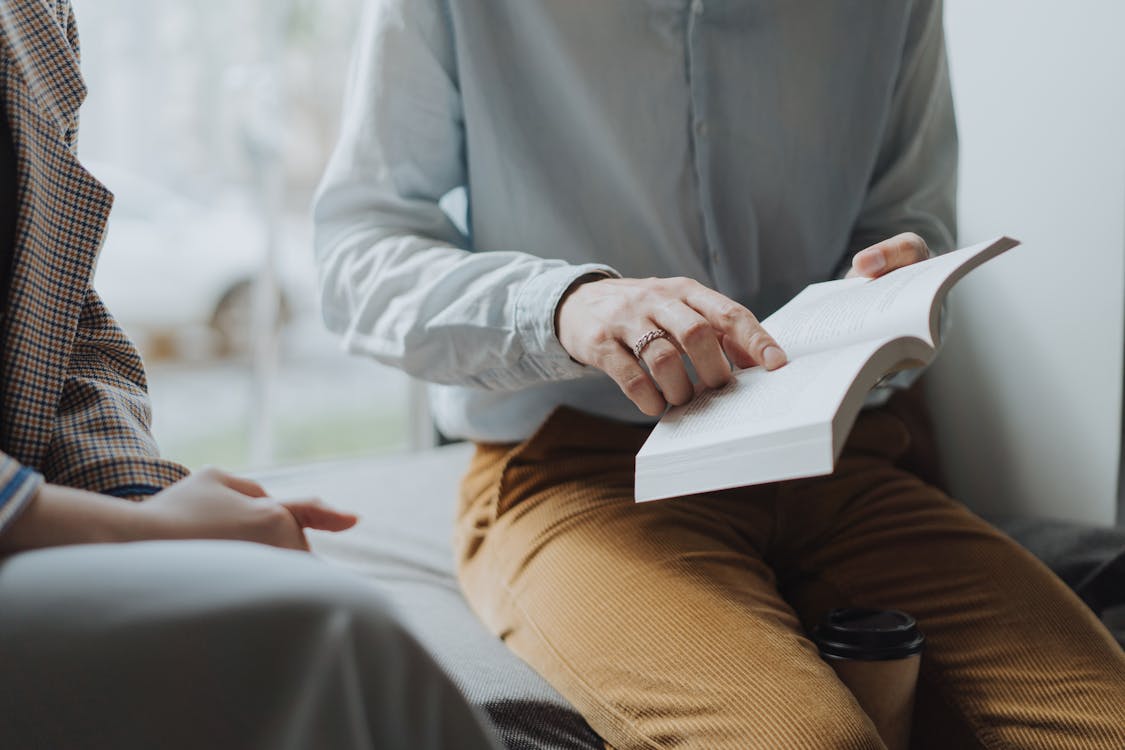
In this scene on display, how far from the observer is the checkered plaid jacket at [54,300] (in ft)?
2.11

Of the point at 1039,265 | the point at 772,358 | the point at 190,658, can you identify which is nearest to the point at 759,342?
the point at 772,358

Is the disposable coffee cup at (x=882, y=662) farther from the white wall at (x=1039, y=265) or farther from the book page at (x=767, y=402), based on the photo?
the white wall at (x=1039, y=265)

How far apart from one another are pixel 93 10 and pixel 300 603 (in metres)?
2.60

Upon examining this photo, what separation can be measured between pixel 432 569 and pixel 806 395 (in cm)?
71

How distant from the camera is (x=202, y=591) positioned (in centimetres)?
Result: 43

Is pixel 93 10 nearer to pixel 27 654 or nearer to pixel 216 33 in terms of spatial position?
pixel 216 33

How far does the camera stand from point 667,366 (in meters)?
0.69

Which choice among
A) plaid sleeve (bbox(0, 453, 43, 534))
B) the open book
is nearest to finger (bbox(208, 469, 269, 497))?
plaid sleeve (bbox(0, 453, 43, 534))

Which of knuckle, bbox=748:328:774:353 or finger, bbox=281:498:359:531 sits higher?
knuckle, bbox=748:328:774:353

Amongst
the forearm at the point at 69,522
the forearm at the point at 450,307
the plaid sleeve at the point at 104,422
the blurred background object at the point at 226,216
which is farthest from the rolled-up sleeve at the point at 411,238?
the blurred background object at the point at 226,216

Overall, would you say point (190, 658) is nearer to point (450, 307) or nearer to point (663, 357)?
point (663, 357)

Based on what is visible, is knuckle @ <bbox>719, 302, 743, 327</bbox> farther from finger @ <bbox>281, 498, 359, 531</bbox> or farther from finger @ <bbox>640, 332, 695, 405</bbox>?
finger @ <bbox>281, 498, 359, 531</bbox>

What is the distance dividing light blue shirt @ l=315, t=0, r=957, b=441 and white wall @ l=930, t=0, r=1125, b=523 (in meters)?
0.24

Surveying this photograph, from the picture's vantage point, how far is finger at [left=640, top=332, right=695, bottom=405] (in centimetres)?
69
